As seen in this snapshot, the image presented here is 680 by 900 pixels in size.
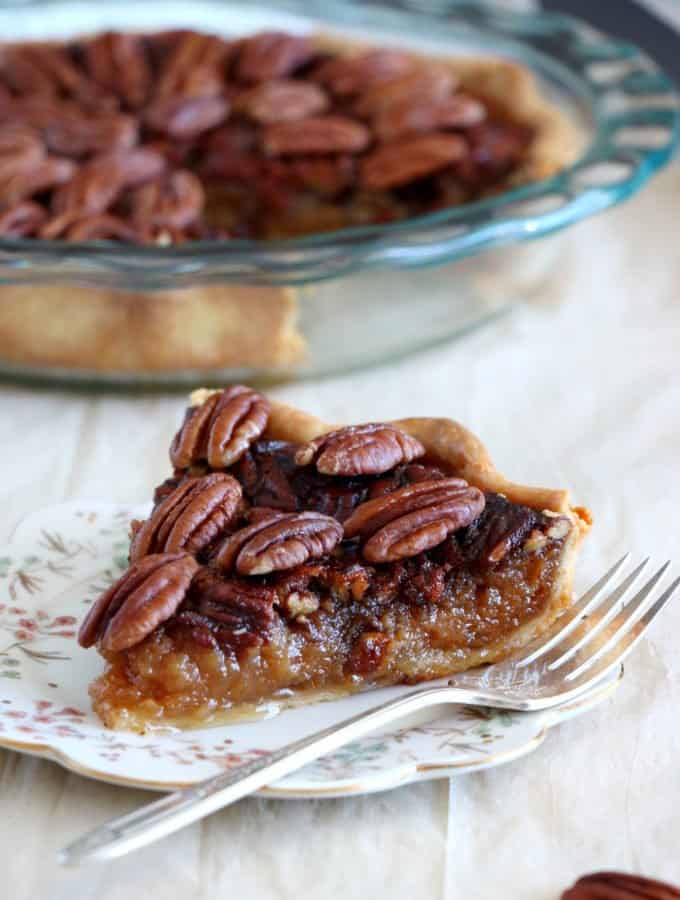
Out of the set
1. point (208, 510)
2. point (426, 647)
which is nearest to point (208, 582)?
point (208, 510)

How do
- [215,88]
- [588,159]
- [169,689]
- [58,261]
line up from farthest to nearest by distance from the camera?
[215,88] → [588,159] → [58,261] → [169,689]

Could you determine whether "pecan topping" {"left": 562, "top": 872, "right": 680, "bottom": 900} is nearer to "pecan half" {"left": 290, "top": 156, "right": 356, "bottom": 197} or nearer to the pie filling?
the pie filling

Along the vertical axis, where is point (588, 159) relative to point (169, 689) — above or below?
above

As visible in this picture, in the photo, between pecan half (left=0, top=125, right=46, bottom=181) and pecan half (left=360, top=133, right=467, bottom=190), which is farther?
pecan half (left=360, top=133, right=467, bottom=190)

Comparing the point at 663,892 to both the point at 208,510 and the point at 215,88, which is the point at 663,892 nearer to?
the point at 208,510

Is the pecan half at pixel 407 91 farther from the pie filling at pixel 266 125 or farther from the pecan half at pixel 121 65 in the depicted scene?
the pecan half at pixel 121 65

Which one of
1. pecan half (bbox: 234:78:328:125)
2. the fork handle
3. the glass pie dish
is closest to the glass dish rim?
the glass pie dish

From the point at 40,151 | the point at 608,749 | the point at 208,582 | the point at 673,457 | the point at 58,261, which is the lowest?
the point at 608,749
